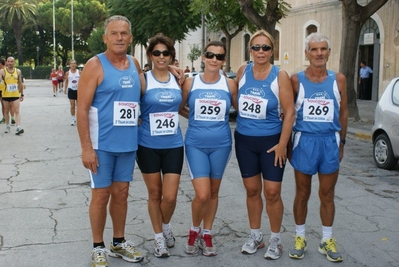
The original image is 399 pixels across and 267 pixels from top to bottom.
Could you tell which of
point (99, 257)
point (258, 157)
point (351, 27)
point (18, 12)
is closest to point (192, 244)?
point (99, 257)

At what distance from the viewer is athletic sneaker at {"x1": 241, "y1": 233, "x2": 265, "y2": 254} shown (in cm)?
491

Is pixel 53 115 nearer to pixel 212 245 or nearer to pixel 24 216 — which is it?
pixel 24 216

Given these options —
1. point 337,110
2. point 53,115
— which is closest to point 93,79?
point 337,110

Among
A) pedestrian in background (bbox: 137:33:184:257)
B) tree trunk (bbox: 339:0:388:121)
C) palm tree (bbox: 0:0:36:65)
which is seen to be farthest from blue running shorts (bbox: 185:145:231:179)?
palm tree (bbox: 0:0:36:65)

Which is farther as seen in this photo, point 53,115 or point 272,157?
point 53,115

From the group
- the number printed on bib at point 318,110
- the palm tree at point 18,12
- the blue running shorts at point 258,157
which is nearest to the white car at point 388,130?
the number printed on bib at point 318,110

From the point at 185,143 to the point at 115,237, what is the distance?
1.04m

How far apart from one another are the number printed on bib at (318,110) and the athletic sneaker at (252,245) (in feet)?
3.92

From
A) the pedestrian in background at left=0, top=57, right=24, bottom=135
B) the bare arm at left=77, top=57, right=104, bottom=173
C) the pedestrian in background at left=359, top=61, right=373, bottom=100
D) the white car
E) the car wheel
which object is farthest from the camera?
the pedestrian in background at left=359, top=61, right=373, bottom=100

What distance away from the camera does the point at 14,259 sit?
4781 millimetres

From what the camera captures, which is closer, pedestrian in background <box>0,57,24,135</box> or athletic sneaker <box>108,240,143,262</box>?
athletic sneaker <box>108,240,143,262</box>

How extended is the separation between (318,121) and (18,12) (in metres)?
72.5

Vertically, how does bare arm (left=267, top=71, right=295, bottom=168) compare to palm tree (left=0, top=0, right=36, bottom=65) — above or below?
below

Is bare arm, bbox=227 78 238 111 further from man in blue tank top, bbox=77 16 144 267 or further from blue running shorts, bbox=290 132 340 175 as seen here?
man in blue tank top, bbox=77 16 144 267
